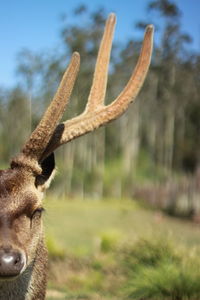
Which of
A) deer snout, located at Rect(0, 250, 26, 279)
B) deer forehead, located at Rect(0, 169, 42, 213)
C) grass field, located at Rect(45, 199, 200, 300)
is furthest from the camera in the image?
grass field, located at Rect(45, 199, 200, 300)

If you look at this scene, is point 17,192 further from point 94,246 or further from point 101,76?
point 94,246

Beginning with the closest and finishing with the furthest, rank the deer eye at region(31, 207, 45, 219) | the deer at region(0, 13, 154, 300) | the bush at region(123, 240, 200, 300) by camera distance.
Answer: the deer at region(0, 13, 154, 300), the deer eye at region(31, 207, 45, 219), the bush at region(123, 240, 200, 300)

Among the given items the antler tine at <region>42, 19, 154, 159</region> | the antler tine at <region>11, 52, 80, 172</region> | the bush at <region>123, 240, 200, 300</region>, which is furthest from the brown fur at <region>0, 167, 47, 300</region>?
the bush at <region>123, 240, 200, 300</region>

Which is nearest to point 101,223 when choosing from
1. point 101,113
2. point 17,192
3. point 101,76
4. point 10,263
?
point 101,76

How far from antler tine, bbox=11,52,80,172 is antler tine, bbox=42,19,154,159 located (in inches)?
8.7

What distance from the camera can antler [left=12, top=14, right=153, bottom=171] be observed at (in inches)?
210

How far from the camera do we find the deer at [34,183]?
4840mm

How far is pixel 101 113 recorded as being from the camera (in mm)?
6133

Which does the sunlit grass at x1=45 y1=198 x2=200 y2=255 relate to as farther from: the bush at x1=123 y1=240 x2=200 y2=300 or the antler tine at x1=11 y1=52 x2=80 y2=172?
the antler tine at x1=11 y1=52 x2=80 y2=172

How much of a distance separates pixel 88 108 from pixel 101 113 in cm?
33

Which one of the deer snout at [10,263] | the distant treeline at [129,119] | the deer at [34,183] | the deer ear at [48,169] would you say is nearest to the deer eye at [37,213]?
the deer at [34,183]

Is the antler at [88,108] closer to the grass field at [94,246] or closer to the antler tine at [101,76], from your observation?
the antler tine at [101,76]

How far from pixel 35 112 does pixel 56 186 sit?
19.7ft

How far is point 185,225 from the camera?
83.7 feet
